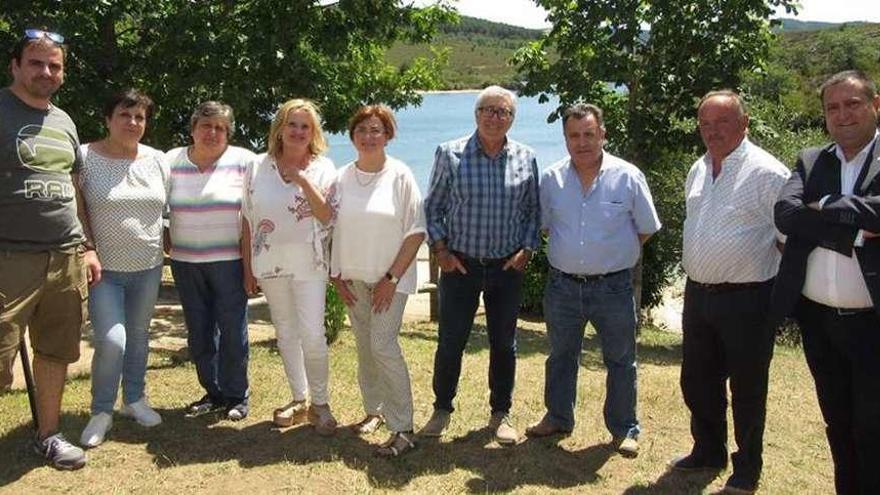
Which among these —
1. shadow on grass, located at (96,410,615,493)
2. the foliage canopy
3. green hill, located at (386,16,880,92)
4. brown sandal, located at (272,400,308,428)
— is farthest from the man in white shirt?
green hill, located at (386,16,880,92)

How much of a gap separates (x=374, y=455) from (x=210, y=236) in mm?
1578

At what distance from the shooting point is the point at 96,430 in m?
4.67

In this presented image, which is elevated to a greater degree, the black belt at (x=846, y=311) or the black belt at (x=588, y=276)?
the black belt at (x=846, y=311)

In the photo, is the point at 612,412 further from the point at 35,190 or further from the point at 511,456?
the point at 35,190

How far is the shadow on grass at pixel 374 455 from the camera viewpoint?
4.36 m

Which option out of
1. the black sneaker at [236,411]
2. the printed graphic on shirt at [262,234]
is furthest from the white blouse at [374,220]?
the black sneaker at [236,411]

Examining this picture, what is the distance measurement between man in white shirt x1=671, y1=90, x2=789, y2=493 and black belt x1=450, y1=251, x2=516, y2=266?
3.20 feet

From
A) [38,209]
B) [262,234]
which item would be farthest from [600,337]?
[38,209]

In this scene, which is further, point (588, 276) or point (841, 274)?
point (588, 276)

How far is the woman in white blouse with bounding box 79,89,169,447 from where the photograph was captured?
4512 mm

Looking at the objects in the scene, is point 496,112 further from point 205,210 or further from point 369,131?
point 205,210

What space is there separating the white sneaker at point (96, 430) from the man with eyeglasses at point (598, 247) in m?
2.61

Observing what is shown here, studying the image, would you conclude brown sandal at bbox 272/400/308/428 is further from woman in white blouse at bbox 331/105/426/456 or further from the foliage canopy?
the foliage canopy

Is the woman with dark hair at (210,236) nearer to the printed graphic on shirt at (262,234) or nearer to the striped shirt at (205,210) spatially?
the striped shirt at (205,210)
